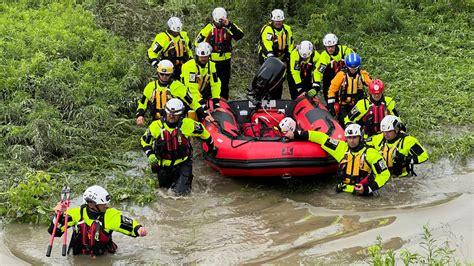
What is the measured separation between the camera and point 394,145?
8.23 m

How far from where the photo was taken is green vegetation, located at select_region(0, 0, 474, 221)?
902 centimetres

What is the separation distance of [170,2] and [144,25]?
46.6 inches

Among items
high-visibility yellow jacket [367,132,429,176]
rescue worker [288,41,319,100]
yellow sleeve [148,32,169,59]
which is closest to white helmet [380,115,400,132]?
high-visibility yellow jacket [367,132,429,176]

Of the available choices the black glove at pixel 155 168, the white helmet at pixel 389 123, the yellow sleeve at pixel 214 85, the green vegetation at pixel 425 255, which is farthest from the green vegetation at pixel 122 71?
the green vegetation at pixel 425 255

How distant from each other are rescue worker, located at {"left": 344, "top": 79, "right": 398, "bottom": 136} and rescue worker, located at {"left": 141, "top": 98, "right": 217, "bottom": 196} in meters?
1.82

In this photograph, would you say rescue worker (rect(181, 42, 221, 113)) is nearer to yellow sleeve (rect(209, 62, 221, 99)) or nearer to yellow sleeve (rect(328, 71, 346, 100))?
yellow sleeve (rect(209, 62, 221, 99))

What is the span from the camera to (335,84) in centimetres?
955

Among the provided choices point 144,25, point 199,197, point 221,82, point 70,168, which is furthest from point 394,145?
point 144,25

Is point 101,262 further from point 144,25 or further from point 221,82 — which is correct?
point 144,25

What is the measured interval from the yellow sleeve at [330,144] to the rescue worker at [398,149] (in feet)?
1.48

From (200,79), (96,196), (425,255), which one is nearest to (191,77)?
(200,79)

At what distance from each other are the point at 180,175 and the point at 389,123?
2.35 m

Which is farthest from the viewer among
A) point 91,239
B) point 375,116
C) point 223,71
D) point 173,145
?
point 223,71

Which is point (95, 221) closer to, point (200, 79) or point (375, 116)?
point (200, 79)
